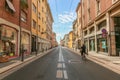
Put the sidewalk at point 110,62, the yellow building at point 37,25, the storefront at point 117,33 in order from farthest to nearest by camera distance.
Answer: the yellow building at point 37,25
the storefront at point 117,33
the sidewalk at point 110,62

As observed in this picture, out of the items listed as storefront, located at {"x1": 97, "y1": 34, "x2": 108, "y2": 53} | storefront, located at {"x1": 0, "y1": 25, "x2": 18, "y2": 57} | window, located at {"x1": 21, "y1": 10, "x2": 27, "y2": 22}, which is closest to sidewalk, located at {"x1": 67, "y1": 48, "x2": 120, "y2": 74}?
storefront, located at {"x1": 97, "y1": 34, "x2": 108, "y2": 53}

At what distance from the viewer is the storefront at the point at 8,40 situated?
17.3 meters

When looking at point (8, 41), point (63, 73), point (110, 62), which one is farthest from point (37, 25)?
point (63, 73)

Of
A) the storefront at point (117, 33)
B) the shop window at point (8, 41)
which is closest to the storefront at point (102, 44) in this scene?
the storefront at point (117, 33)

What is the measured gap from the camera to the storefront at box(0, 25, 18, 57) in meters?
17.3

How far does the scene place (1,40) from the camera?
17.0 metres

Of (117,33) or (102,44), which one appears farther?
(102,44)

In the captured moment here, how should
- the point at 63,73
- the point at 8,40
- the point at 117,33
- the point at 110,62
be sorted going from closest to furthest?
1. the point at 63,73
2. the point at 110,62
3. the point at 8,40
4. the point at 117,33

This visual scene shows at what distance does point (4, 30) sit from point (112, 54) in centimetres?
1414

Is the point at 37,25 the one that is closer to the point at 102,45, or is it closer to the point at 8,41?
the point at 102,45

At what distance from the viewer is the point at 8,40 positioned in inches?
759

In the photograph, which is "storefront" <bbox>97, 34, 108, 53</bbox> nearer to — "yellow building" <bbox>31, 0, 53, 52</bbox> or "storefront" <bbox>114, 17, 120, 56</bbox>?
"storefront" <bbox>114, 17, 120, 56</bbox>

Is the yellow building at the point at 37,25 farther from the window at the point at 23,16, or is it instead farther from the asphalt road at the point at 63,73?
the asphalt road at the point at 63,73

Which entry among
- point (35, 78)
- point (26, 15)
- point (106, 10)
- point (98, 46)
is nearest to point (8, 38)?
point (26, 15)
